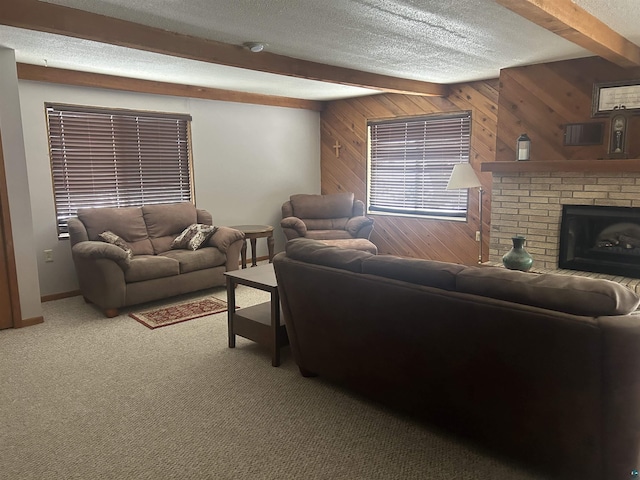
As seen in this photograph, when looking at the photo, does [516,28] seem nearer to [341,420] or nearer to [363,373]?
[363,373]

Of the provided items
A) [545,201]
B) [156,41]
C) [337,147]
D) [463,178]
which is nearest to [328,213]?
[337,147]

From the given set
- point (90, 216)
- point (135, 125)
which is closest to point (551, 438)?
point (90, 216)

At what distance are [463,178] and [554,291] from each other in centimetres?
337

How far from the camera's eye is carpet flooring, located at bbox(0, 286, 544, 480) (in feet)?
6.81

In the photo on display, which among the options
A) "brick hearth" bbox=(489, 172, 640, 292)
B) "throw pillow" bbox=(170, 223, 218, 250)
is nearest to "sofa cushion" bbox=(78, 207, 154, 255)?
"throw pillow" bbox=(170, 223, 218, 250)

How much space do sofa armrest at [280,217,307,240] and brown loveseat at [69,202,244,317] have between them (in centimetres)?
86

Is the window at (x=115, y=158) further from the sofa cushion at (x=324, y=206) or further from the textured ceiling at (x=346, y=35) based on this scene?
the sofa cushion at (x=324, y=206)

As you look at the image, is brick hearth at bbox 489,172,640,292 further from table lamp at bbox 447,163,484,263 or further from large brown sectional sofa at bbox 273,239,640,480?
large brown sectional sofa at bbox 273,239,640,480

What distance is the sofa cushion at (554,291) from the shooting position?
166cm

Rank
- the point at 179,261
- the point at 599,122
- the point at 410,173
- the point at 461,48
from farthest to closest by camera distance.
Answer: the point at 410,173 → the point at 179,261 → the point at 599,122 → the point at 461,48

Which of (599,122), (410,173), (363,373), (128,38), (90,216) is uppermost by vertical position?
(128,38)

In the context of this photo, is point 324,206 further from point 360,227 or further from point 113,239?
point 113,239

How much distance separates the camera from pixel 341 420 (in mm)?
2467

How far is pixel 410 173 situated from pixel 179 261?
3210 millimetres
